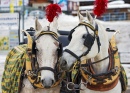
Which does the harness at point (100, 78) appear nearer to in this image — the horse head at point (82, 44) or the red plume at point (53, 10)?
the horse head at point (82, 44)

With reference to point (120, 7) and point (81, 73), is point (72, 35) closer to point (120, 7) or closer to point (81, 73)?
point (81, 73)

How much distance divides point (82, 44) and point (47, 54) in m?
0.40

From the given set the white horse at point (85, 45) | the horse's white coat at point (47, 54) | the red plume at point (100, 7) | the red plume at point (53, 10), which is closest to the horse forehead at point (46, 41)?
the horse's white coat at point (47, 54)

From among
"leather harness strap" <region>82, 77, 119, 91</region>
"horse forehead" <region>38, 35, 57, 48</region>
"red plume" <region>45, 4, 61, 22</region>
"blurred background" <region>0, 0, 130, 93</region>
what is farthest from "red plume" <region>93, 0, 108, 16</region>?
"blurred background" <region>0, 0, 130, 93</region>

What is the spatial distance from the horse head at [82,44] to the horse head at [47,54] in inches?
5.3

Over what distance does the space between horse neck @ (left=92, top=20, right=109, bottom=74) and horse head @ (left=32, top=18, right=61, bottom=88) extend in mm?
553

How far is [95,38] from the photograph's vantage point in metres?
4.89

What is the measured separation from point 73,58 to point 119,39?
14338 mm

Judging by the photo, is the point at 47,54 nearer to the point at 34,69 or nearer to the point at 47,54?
the point at 47,54

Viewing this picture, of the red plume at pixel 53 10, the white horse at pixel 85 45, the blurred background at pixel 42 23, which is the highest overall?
the red plume at pixel 53 10

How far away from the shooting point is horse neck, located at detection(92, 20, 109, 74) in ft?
16.6

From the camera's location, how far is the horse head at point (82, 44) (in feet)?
15.4

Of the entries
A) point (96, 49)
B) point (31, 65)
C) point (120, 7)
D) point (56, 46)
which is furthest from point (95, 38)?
point (120, 7)

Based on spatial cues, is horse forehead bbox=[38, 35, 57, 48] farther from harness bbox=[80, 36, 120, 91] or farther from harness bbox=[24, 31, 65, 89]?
harness bbox=[80, 36, 120, 91]
